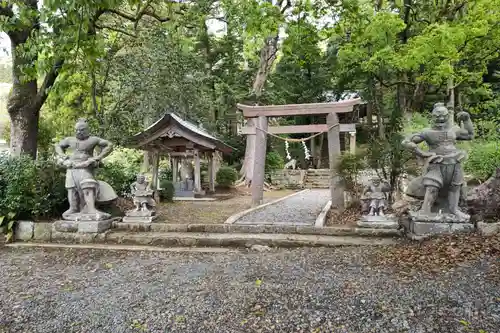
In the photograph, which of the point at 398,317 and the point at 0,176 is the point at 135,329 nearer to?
the point at 398,317

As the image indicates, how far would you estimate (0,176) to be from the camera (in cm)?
598

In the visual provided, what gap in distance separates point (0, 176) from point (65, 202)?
1136 millimetres

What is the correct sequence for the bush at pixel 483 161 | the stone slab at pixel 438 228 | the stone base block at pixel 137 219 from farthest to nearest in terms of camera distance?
1. the bush at pixel 483 161
2. the stone base block at pixel 137 219
3. the stone slab at pixel 438 228

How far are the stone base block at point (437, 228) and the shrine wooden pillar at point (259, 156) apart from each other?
14.1 feet

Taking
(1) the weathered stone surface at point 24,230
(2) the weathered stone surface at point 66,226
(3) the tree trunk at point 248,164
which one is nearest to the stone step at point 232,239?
(2) the weathered stone surface at point 66,226

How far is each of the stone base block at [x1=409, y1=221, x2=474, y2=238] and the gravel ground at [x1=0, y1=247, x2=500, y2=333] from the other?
88 cm

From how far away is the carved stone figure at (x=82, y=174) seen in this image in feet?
18.6

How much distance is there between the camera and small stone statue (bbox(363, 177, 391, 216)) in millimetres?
5492


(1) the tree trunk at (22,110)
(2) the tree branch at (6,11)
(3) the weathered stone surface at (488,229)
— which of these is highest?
(2) the tree branch at (6,11)

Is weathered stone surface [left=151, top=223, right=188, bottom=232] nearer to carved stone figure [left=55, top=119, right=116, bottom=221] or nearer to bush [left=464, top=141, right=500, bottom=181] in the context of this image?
carved stone figure [left=55, top=119, right=116, bottom=221]

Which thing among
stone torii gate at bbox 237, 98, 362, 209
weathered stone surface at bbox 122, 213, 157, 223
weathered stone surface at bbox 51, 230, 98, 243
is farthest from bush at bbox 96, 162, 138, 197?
stone torii gate at bbox 237, 98, 362, 209

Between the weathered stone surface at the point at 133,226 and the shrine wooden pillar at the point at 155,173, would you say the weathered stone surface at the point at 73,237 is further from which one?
the shrine wooden pillar at the point at 155,173

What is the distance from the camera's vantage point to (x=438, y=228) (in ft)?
15.8

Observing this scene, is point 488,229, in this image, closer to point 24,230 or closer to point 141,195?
point 141,195
